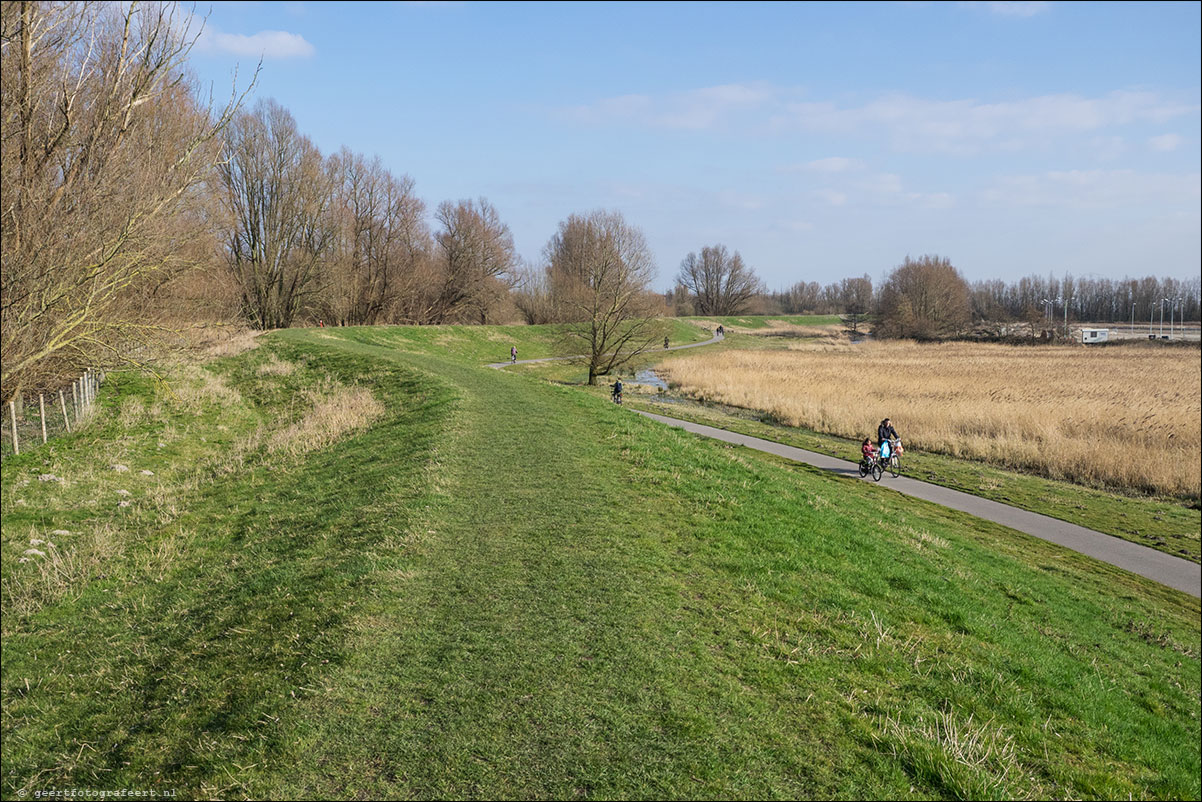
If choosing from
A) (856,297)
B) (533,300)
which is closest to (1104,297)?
(856,297)

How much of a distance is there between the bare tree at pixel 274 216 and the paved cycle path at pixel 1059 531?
43.4 metres

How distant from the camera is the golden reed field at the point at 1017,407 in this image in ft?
70.6

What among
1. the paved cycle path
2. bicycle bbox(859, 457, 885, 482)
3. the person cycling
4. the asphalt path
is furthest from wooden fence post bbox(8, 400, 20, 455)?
the person cycling

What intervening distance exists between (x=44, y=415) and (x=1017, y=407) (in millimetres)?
35205

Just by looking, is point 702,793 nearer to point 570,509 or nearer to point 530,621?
point 530,621

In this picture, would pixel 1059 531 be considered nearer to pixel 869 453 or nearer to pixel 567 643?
pixel 869 453

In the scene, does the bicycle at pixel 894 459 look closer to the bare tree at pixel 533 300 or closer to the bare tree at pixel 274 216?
the bare tree at pixel 274 216

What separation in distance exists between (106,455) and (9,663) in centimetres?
1150

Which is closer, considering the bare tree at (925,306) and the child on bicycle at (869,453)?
the child on bicycle at (869,453)

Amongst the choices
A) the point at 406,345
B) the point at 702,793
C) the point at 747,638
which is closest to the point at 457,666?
the point at 702,793

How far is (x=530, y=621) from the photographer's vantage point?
23.7 ft

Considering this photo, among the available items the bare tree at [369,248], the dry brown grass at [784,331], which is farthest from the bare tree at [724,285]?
the bare tree at [369,248]

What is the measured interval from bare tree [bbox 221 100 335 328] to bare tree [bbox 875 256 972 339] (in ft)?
265

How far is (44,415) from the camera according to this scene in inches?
736
